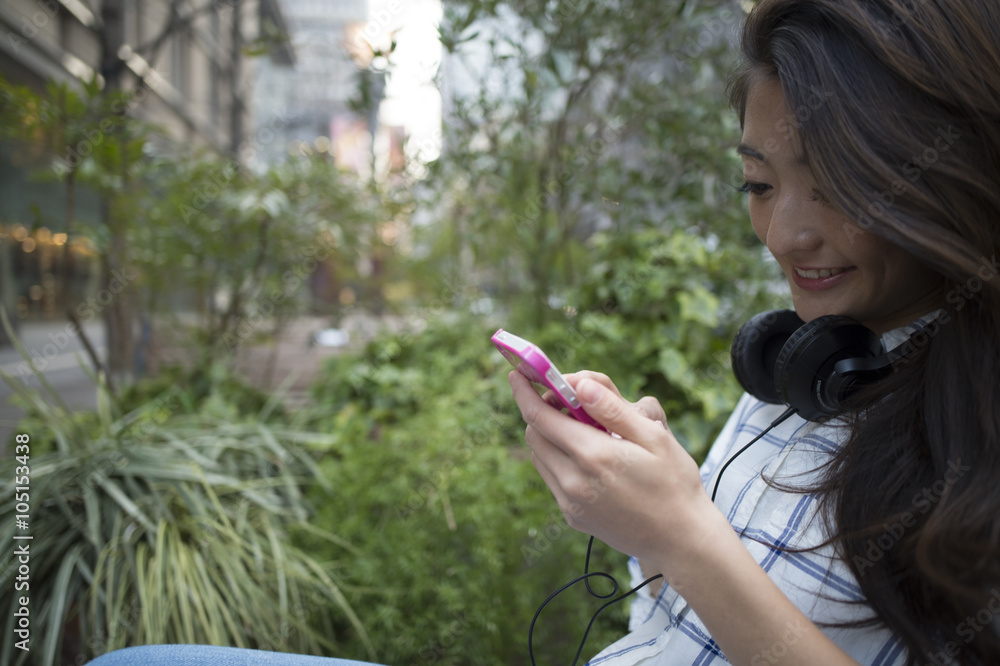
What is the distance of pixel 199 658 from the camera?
98 cm

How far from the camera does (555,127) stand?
3562 millimetres

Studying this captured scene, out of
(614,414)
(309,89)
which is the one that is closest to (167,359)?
(614,414)

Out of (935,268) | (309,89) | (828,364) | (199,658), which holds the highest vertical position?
(309,89)

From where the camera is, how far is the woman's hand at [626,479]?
2.33ft

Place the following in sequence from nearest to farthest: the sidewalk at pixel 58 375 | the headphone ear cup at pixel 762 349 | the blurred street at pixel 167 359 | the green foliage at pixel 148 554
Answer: the headphone ear cup at pixel 762 349 → the green foliage at pixel 148 554 → the sidewalk at pixel 58 375 → the blurred street at pixel 167 359

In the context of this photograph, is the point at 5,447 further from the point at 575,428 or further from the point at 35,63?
the point at 35,63

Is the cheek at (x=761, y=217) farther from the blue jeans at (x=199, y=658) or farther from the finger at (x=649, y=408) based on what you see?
the blue jeans at (x=199, y=658)

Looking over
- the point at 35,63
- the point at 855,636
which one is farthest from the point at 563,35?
the point at 35,63

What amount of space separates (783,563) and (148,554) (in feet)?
6.70

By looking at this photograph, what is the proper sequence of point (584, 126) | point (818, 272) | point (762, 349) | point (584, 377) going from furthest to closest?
1. point (584, 126)
2. point (762, 349)
3. point (818, 272)
4. point (584, 377)

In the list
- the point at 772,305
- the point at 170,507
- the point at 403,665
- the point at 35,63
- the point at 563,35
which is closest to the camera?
the point at 403,665

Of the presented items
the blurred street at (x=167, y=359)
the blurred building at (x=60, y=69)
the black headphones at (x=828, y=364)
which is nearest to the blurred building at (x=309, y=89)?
the blurred building at (x=60, y=69)

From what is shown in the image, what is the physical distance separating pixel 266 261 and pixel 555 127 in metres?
2.04

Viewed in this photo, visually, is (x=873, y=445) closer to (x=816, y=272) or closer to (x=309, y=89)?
(x=816, y=272)
